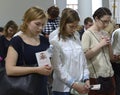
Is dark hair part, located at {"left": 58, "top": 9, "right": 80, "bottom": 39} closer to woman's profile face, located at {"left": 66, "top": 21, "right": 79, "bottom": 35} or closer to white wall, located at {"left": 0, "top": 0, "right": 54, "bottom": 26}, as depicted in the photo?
woman's profile face, located at {"left": 66, "top": 21, "right": 79, "bottom": 35}

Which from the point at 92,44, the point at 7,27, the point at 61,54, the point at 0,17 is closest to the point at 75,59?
the point at 61,54

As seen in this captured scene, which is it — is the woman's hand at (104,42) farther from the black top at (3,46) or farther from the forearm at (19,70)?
the black top at (3,46)

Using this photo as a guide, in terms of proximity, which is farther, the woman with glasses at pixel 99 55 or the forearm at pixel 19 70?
the woman with glasses at pixel 99 55

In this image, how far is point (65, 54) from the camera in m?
2.37

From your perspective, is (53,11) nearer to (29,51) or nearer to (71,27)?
(71,27)

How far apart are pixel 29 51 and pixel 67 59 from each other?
414 millimetres

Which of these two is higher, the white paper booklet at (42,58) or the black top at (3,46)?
the white paper booklet at (42,58)

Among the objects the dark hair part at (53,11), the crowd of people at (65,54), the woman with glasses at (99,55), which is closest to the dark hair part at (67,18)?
the crowd of people at (65,54)

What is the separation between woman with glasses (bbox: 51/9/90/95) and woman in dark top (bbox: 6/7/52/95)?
0.24 meters

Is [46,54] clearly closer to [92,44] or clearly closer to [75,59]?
[75,59]

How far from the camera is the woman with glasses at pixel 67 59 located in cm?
236

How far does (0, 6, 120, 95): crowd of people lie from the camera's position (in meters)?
2.06

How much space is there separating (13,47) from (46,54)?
23cm

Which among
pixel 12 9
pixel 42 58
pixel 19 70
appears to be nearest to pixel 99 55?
pixel 42 58
